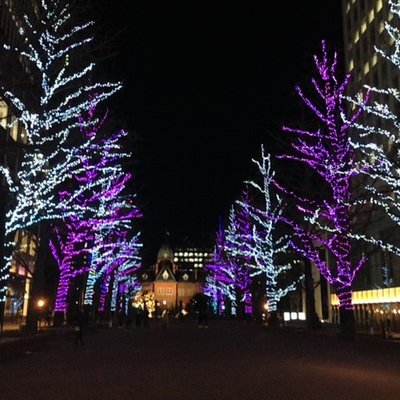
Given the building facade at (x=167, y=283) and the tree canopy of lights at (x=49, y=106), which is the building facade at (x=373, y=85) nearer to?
the tree canopy of lights at (x=49, y=106)

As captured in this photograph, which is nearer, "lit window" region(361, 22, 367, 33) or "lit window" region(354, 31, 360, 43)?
"lit window" region(361, 22, 367, 33)

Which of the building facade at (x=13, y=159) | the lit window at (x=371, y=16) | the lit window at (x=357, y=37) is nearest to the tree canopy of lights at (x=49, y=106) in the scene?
the building facade at (x=13, y=159)

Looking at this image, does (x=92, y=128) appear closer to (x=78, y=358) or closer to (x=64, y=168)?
(x=64, y=168)

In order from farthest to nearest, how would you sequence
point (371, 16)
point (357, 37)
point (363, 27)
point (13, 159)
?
point (357, 37) < point (363, 27) < point (371, 16) < point (13, 159)

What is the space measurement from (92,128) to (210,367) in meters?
17.7

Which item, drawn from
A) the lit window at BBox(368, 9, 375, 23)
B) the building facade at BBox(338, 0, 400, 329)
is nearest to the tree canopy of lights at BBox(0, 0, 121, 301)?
the building facade at BBox(338, 0, 400, 329)

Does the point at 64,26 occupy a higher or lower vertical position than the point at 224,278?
higher

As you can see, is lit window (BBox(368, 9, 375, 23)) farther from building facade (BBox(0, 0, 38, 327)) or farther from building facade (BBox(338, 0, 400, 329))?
building facade (BBox(0, 0, 38, 327))

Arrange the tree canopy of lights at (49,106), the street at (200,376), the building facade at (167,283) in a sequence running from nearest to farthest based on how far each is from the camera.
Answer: the street at (200,376)
the tree canopy of lights at (49,106)
the building facade at (167,283)

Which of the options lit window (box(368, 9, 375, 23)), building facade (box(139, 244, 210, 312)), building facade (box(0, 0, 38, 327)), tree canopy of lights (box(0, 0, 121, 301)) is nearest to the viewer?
building facade (box(0, 0, 38, 327))

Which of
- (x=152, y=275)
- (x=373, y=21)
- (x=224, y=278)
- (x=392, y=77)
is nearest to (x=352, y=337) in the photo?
(x=392, y=77)

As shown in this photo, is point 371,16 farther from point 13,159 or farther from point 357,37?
point 13,159

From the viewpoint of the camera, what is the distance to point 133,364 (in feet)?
46.9

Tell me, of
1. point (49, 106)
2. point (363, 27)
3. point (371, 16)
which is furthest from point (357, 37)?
point (49, 106)
